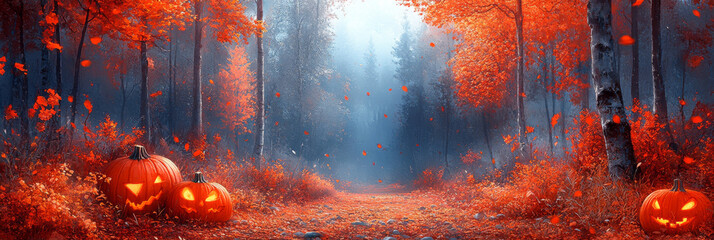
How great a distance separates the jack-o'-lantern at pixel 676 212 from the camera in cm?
534

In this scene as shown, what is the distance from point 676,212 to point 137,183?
7441mm

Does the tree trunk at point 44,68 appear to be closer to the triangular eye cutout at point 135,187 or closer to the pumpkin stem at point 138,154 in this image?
the pumpkin stem at point 138,154

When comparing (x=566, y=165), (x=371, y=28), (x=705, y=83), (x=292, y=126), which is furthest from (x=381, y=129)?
(x=566, y=165)

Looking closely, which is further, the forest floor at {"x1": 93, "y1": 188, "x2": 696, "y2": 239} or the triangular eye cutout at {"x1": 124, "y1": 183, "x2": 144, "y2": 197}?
the triangular eye cutout at {"x1": 124, "y1": 183, "x2": 144, "y2": 197}

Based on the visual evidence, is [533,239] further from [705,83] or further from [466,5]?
[705,83]

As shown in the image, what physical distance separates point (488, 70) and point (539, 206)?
10222mm

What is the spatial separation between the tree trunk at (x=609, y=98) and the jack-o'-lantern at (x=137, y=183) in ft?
24.0

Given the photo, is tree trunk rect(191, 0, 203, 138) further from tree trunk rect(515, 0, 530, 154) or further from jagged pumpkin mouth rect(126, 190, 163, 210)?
tree trunk rect(515, 0, 530, 154)

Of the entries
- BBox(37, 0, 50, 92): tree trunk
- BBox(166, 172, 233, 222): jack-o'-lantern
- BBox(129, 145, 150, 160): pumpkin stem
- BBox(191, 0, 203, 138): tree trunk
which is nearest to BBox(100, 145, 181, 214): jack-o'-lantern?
BBox(129, 145, 150, 160): pumpkin stem

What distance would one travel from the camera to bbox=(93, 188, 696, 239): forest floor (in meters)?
5.76

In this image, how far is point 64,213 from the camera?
4.83 metres

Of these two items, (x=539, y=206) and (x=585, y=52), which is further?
(x=585, y=52)

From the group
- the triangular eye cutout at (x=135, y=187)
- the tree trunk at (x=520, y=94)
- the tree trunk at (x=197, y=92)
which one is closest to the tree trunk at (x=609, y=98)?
the tree trunk at (x=520, y=94)

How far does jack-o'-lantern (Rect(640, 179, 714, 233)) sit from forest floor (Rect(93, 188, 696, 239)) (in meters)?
0.18
